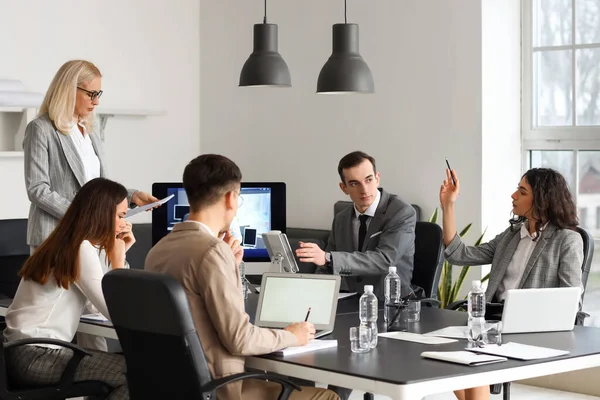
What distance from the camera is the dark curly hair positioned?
4.07 m

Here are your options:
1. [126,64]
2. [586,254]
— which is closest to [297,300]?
[586,254]

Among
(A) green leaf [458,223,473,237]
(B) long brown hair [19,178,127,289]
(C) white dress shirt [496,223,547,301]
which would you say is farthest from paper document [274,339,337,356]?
(A) green leaf [458,223,473,237]

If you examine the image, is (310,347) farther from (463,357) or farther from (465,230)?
(465,230)

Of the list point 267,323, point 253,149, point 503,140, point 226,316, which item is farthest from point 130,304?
point 253,149

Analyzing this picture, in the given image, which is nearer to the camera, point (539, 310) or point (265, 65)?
point (539, 310)

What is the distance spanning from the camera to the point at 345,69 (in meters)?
4.46

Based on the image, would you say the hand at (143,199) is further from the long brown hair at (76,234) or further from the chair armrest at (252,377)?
the chair armrest at (252,377)

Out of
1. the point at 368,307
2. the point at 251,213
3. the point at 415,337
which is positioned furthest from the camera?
the point at 251,213

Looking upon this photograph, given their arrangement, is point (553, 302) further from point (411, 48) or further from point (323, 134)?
point (323, 134)

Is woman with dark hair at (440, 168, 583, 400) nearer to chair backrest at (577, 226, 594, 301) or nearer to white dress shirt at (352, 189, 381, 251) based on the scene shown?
chair backrest at (577, 226, 594, 301)

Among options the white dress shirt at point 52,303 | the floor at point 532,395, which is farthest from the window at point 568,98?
the white dress shirt at point 52,303

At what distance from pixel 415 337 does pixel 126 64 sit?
4.25 meters

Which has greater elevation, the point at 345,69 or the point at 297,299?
the point at 345,69

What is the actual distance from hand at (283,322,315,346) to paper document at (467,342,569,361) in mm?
497
